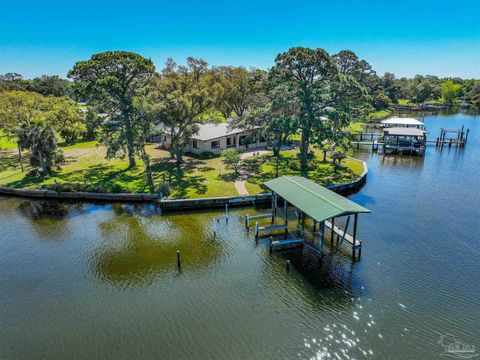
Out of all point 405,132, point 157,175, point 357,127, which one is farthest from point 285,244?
point 357,127

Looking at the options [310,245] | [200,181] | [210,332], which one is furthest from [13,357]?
[200,181]

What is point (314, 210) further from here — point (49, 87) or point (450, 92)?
point (450, 92)

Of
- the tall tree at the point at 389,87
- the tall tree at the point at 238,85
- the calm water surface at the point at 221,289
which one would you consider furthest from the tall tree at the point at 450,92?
the calm water surface at the point at 221,289

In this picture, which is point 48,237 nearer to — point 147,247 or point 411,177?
point 147,247

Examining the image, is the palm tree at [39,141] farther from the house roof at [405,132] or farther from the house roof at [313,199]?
the house roof at [405,132]

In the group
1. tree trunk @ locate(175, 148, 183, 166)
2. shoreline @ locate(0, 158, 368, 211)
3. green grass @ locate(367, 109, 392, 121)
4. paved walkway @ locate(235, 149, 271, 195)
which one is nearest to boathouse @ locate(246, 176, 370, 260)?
shoreline @ locate(0, 158, 368, 211)

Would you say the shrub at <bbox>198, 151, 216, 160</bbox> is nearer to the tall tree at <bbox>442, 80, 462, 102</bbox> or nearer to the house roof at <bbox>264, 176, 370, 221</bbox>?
the house roof at <bbox>264, 176, 370, 221</bbox>
